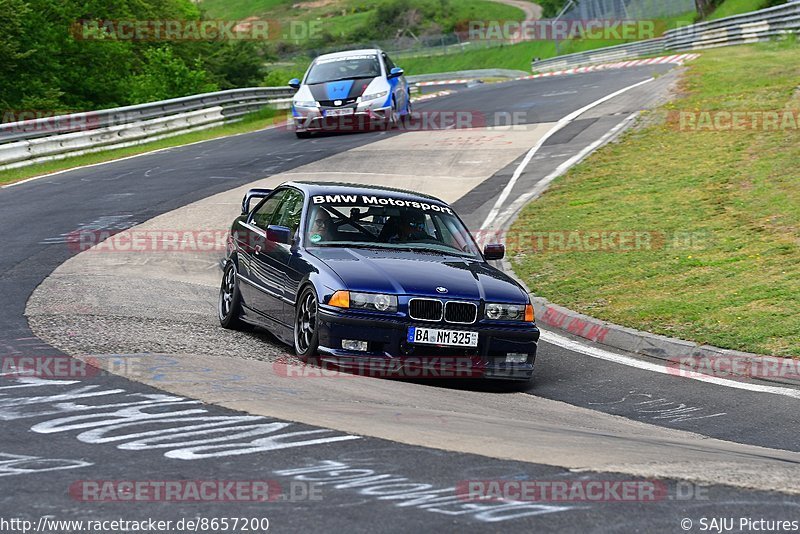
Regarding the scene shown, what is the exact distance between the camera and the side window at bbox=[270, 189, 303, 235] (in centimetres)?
1036

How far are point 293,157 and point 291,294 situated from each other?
1554 centimetres

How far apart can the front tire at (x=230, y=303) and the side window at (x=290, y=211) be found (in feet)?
2.30

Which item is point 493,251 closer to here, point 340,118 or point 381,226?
point 381,226

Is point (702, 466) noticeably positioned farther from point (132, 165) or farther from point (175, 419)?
point (132, 165)

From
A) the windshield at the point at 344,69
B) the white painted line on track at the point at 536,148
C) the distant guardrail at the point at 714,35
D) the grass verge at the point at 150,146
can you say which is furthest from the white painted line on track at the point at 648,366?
the distant guardrail at the point at 714,35

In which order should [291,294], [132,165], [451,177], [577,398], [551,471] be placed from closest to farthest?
[551,471] → [577,398] → [291,294] → [451,177] → [132,165]

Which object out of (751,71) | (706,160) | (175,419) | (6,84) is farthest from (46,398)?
(6,84)

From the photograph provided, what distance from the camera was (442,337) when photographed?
885cm

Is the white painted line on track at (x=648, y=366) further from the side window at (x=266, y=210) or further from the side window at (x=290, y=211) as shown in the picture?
the side window at (x=266, y=210)

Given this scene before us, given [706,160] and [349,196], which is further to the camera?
[706,160]


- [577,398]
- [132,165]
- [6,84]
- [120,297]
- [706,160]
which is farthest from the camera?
[6,84]

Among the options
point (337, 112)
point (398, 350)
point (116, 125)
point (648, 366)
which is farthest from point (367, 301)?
point (116, 125)

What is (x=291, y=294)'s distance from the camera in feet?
31.6

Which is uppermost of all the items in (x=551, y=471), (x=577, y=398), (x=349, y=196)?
(x=349, y=196)
